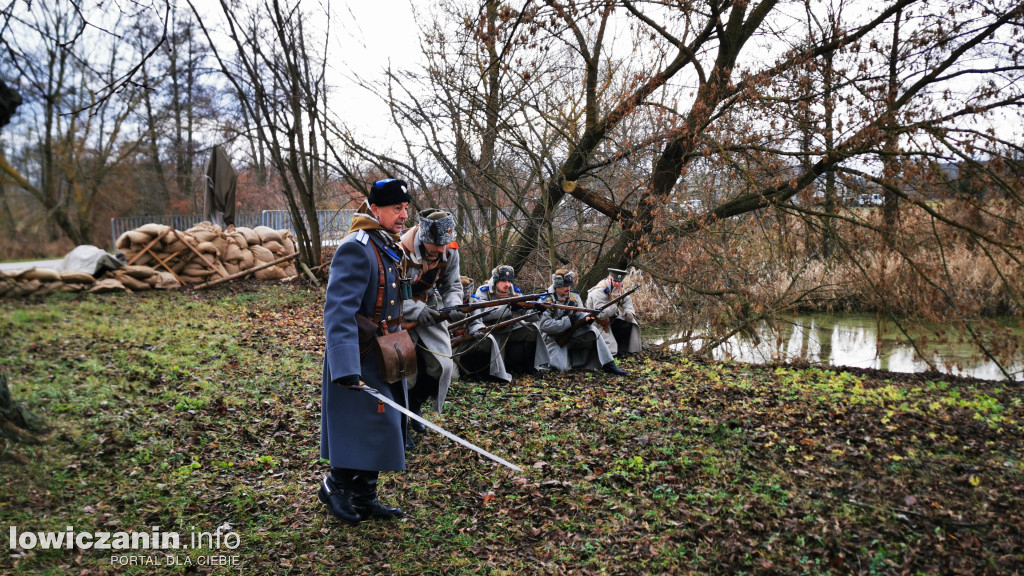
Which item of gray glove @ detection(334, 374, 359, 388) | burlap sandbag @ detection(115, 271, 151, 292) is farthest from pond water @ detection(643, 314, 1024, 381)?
burlap sandbag @ detection(115, 271, 151, 292)

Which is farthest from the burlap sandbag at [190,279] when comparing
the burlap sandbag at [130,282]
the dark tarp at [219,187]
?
the dark tarp at [219,187]

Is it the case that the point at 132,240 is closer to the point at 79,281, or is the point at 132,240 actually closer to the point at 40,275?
the point at 79,281

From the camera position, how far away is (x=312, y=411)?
686cm

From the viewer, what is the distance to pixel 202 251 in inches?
627

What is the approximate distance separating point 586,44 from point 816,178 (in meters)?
4.16

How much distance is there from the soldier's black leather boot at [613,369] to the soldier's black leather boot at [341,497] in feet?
17.4

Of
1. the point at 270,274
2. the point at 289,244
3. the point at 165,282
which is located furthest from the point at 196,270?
the point at 289,244

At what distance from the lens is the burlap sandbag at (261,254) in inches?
700

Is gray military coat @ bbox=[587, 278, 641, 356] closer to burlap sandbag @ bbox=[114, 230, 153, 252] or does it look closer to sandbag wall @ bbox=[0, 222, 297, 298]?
sandbag wall @ bbox=[0, 222, 297, 298]

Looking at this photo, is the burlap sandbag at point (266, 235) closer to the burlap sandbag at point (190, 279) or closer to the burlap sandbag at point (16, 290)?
the burlap sandbag at point (190, 279)

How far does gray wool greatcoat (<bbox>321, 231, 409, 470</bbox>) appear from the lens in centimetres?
396

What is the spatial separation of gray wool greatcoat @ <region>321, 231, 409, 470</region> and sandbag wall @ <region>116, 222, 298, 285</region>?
1319 centimetres

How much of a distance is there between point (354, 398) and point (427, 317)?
147 cm

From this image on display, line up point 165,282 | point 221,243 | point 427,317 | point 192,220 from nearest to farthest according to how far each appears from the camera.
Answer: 1. point 427,317
2. point 165,282
3. point 221,243
4. point 192,220
